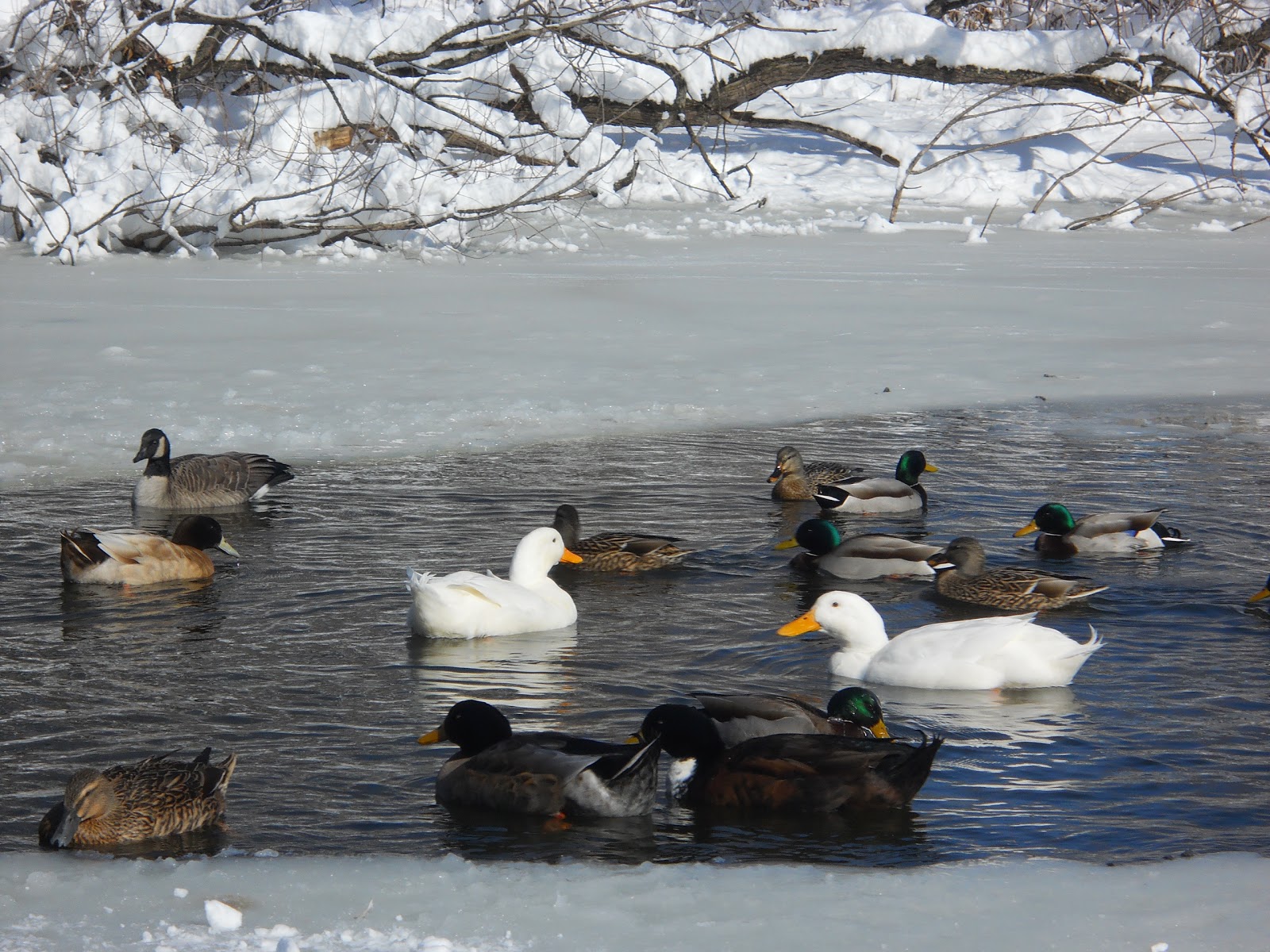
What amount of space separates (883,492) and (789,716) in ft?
11.7

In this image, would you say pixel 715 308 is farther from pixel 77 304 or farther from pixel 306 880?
pixel 306 880

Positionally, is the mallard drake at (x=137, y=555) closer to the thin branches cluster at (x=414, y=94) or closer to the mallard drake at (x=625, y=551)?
the mallard drake at (x=625, y=551)

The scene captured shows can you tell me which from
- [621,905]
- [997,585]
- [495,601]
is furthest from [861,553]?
[621,905]

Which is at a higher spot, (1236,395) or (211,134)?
(211,134)

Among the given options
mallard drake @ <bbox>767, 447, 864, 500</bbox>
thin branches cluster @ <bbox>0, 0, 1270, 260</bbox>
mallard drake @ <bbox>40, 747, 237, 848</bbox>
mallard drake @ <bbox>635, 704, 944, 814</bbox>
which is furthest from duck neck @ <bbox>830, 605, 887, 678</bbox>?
thin branches cluster @ <bbox>0, 0, 1270, 260</bbox>

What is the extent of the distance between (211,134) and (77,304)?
177 inches

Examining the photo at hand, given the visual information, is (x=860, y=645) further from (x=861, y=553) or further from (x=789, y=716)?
(x=861, y=553)

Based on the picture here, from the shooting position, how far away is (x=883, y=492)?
8234 mm

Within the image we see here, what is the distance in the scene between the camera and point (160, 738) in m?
4.80

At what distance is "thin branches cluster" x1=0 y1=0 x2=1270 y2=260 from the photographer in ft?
51.9

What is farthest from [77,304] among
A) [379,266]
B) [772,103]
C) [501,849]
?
[772,103]

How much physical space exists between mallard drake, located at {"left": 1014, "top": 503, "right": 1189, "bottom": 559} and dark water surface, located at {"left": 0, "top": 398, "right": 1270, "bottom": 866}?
9 cm

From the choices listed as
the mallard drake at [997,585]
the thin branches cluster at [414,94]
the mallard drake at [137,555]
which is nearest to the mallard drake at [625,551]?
the mallard drake at [997,585]

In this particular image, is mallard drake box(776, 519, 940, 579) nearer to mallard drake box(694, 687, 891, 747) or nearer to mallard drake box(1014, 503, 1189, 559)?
mallard drake box(1014, 503, 1189, 559)
